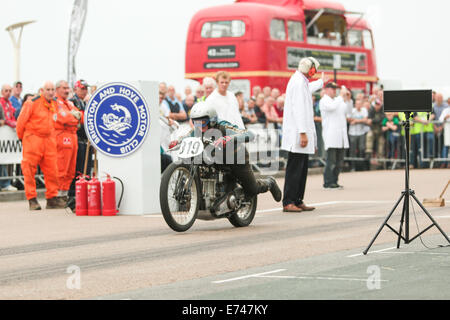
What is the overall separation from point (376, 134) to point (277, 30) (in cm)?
439

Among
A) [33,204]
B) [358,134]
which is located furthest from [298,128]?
[358,134]

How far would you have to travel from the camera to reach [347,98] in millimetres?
24906

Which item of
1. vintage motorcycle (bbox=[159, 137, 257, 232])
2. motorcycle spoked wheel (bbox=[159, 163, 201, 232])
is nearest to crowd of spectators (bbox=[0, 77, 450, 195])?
vintage motorcycle (bbox=[159, 137, 257, 232])

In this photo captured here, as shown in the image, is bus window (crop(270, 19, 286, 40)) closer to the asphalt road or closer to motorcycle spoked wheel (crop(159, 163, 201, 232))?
the asphalt road

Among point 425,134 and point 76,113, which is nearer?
point 76,113

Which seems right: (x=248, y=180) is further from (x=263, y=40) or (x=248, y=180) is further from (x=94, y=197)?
(x=263, y=40)

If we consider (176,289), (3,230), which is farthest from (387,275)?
(3,230)

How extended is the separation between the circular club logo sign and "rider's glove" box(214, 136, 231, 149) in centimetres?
320

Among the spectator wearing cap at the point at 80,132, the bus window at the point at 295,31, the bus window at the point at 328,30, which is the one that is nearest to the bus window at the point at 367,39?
the bus window at the point at 328,30

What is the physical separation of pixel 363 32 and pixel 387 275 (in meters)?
27.0

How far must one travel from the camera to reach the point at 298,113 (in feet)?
48.4

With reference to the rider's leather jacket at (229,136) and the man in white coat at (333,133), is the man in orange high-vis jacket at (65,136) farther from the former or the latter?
the man in white coat at (333,133)

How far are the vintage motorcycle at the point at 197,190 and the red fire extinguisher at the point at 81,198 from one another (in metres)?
3.18

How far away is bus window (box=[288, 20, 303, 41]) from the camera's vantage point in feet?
101
